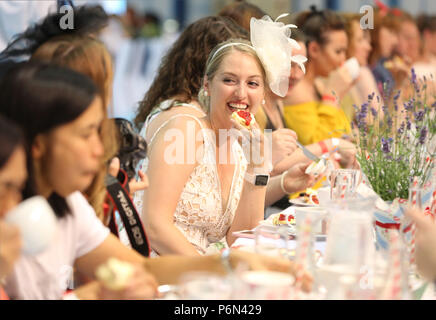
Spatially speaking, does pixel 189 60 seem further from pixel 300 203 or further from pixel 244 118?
pixel 300 203

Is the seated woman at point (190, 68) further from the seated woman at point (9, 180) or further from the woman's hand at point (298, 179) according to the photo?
the seated woman at point (9, 180)

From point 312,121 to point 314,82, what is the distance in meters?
0.39

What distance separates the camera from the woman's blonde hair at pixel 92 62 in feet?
5.55

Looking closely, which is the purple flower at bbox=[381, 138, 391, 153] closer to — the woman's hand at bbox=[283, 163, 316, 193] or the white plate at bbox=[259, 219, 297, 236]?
the white plate at bbox=[259, 219, 297, 236]

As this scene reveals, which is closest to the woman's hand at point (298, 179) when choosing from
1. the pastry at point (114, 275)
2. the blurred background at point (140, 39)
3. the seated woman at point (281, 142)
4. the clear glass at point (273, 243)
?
the seated woman at point (281, 142)

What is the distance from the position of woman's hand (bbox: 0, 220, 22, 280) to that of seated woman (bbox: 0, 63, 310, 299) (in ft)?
0.64

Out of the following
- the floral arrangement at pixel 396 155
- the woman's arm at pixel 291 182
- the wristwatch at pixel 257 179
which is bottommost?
the woman's arm at pixel 291 182

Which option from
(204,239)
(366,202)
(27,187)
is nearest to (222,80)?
(204,239)

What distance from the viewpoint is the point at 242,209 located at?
2541 mm

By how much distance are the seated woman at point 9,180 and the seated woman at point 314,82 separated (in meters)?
3.07

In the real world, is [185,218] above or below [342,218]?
below

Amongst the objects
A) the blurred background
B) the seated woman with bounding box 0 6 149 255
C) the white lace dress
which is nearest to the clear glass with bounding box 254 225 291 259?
the seated woman with bounding box 0 6 149 255

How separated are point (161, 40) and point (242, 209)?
28.6ft
